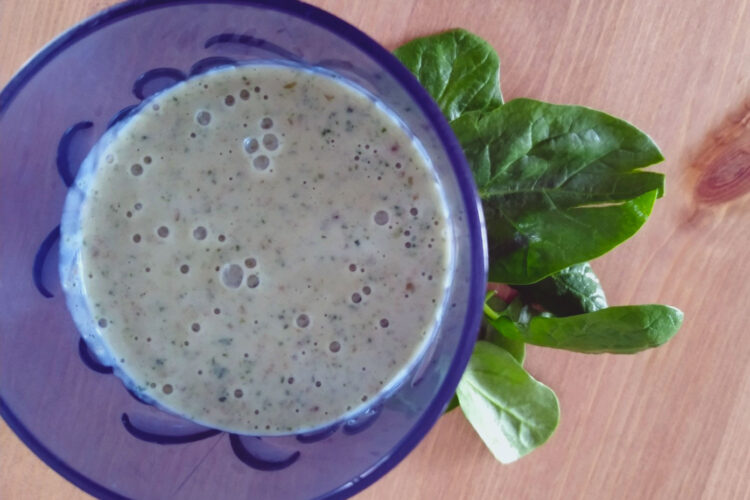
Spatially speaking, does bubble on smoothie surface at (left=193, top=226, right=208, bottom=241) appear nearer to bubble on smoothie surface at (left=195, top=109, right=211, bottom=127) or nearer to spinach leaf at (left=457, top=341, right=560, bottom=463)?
bubble on smoothie surface at (left=195, top=109, right=211, bottom=127)

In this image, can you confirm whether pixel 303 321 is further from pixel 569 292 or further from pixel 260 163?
pixel 569 292

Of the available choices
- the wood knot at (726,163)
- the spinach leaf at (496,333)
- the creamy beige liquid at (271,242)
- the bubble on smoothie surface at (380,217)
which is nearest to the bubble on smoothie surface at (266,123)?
the creamy beige liquid at (271,242)

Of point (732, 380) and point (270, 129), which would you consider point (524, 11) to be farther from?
point (732, 380)

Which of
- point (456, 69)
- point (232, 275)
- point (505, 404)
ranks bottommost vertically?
point (505, 404)

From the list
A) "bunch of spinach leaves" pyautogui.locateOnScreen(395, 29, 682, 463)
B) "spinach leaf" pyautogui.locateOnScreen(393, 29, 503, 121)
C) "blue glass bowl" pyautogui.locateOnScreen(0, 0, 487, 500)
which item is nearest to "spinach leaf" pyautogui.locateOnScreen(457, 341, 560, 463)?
"bunch of spinach leaves" pyautogui.locateOnScreen(395, 29, 682, 463)

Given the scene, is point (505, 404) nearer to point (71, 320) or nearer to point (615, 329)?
point (615, 329)

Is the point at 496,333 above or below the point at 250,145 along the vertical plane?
below

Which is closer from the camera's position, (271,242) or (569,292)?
(271,242)

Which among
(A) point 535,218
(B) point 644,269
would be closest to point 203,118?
(A) point 535,218

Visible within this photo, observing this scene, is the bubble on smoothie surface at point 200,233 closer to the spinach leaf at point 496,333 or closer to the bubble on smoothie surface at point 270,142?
the bubble on smoothie surface at point 270,142
